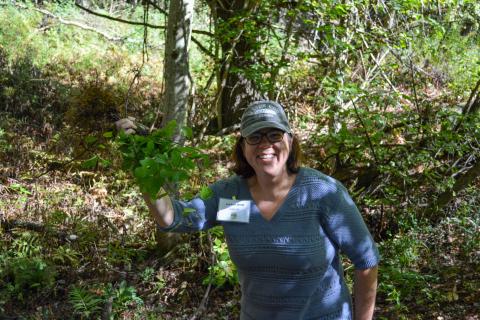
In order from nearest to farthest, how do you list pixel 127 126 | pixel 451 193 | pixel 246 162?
pixel 127 126 → pixel 246 162 → pixel 451 193

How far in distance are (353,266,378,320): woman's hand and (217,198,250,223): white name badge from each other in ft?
1.86

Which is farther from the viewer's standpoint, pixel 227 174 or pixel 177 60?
pixel 227 174

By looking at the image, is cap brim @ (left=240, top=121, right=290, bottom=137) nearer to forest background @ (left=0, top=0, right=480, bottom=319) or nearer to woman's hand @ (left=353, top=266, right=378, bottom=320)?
woman's hand @ (left=353, top=266, right=378, bottom=320)

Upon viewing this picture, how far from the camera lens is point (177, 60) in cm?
435

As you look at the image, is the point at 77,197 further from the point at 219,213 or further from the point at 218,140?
the point at 219,213

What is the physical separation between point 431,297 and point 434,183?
4.77 feet

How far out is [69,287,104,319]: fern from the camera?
4.32 m

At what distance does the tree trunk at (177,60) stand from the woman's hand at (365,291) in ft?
8.57

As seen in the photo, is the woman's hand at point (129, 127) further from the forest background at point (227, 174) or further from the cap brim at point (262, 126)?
the forest background at point (227, 174)

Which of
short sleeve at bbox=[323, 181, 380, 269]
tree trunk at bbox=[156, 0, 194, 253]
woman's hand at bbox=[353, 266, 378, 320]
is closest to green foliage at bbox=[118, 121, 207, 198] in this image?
short sleeve at bbox=[323, 181, 380, 269]

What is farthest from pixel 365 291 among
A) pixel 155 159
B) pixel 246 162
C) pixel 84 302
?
Answer: pixel 84 302

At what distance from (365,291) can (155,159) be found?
3.86 ft

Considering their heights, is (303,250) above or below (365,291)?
above

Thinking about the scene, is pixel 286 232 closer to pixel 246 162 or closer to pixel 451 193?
pixel 246 162
